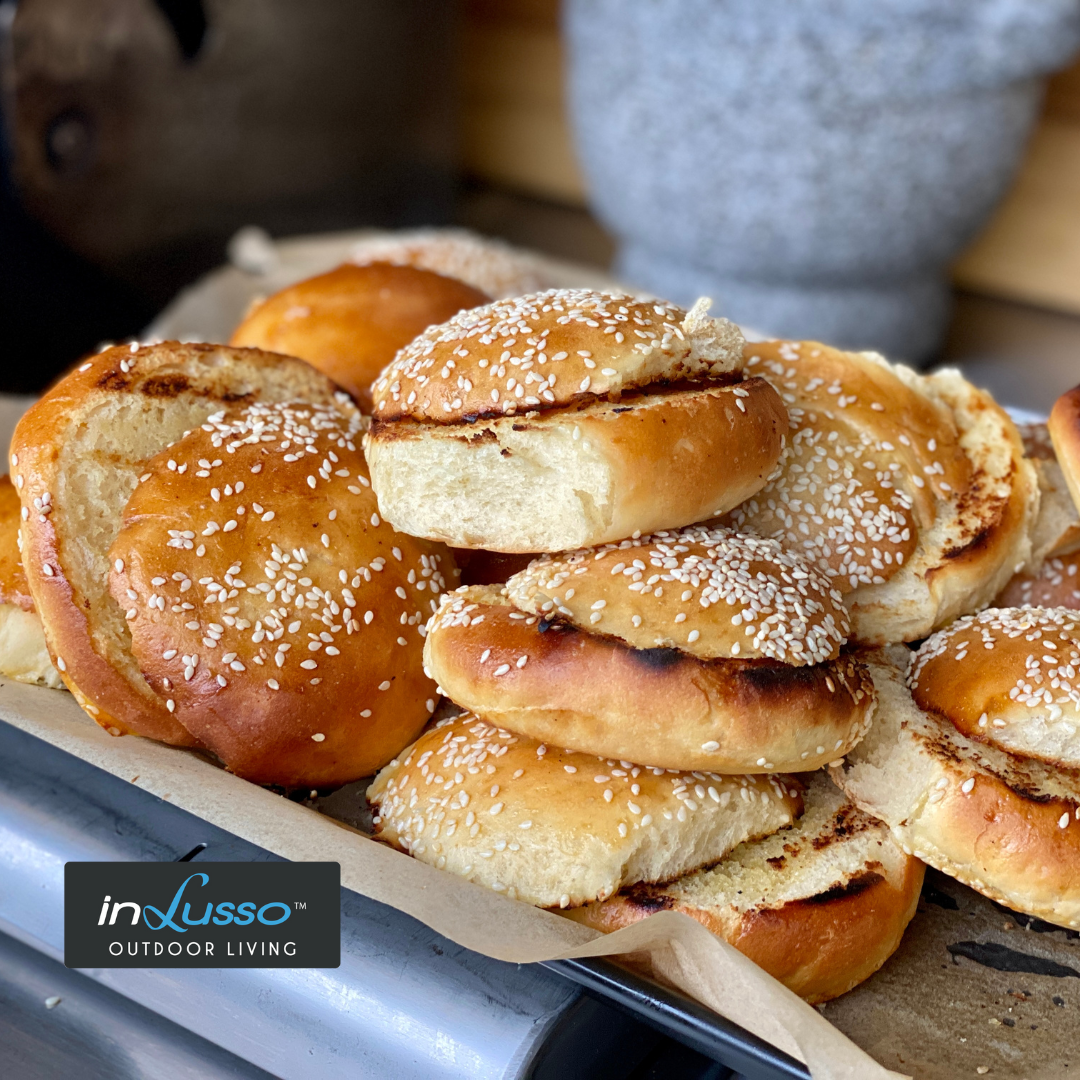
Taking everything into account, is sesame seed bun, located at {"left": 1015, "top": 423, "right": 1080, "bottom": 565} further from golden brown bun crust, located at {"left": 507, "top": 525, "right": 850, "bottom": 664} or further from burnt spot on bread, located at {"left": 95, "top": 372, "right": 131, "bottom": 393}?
burnt spot on bread, located at {"left": 95, "top": 372, "right": 131, "bottom": 393}

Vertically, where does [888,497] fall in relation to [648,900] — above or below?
above

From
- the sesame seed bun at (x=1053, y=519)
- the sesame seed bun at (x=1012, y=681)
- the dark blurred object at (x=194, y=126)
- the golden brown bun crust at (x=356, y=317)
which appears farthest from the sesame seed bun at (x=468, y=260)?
the sesame seed bun at (x=1012, y=681)

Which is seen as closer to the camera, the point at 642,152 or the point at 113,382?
the point at 113,382

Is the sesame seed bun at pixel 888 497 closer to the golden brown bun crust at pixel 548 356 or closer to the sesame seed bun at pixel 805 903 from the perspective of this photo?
the golden brown bun crust at pixel 548 356

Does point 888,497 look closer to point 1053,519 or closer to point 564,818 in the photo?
point 1053,519

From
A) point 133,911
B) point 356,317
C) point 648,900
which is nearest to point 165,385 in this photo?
point 356,317

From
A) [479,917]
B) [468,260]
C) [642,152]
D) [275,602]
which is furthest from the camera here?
[642,152]
